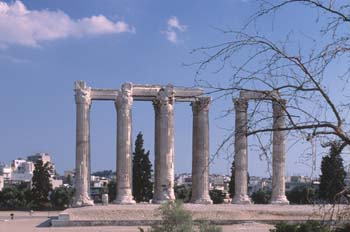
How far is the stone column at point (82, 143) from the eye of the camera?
149 ft

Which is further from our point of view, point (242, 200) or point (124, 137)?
point (242, 200)

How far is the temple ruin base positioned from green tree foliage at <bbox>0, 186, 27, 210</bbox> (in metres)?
38.8

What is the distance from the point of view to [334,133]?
567 centimetres

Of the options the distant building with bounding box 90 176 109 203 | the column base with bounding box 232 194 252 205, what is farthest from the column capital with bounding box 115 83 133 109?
the distant building with bounding box 90 176 109 203

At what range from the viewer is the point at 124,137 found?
4653 cm

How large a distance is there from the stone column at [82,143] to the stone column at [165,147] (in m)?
5.33

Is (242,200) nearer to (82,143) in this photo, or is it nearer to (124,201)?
(124,201)

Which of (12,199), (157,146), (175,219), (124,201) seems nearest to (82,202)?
(124,201)

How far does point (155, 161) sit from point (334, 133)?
42.9 m

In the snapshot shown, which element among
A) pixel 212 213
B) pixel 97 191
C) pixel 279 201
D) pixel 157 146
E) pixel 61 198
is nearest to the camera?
pixel 212 213

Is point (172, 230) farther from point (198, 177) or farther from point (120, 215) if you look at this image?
point (198, 177)

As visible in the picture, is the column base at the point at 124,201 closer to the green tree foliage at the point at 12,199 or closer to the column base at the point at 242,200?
the column base at the point at 242,200

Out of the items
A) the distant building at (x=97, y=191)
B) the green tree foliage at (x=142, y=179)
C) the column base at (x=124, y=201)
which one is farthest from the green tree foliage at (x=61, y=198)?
the column base at (x=124, y=201)

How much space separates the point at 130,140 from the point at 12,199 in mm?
41029
